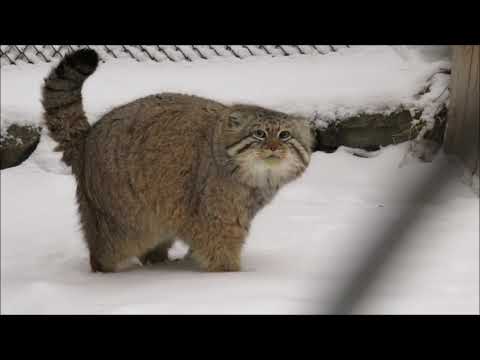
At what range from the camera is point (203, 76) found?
8195 millimetres

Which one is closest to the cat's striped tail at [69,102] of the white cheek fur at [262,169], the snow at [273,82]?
the white cheek fur at [262,169]

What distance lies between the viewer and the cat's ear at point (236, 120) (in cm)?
481

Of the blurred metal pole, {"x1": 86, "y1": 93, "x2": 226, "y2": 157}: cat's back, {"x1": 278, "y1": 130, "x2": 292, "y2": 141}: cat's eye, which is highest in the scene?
the blurred metal pole

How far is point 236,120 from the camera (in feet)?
15.8

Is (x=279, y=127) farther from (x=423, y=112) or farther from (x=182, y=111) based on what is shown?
(x=423, y=112)

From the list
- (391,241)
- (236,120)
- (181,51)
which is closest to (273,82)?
(181,51)

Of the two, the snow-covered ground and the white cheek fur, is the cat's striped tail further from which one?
the white cheek fur

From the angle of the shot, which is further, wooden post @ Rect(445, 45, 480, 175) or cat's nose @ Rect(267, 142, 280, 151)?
wooden post @ Rect(445, 45, 480, 175)

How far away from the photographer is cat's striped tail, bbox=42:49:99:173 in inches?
189

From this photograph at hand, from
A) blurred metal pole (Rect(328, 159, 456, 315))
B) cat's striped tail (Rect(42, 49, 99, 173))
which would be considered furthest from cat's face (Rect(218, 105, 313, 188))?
blurred metal pole (Rect(328, 159, 456, 315))

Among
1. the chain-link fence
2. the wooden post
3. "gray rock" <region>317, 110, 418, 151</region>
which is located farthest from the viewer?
the chain-link fence

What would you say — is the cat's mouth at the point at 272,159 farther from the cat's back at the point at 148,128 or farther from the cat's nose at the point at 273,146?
the cat's back at the point at 148,128

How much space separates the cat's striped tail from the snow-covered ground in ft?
2.65

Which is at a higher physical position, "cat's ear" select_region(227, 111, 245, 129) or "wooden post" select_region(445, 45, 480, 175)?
"cat's ear" select_region(227, 111, 245, 129)
